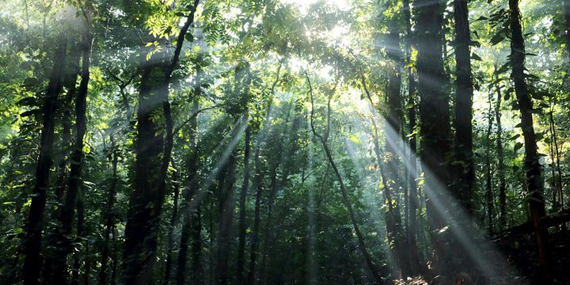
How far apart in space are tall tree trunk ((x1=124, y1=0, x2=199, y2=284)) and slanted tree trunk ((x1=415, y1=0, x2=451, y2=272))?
386cm

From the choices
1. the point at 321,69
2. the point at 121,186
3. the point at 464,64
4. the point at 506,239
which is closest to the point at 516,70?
the point at 464,64

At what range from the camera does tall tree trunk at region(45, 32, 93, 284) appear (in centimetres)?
619

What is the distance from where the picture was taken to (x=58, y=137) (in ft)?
22.0

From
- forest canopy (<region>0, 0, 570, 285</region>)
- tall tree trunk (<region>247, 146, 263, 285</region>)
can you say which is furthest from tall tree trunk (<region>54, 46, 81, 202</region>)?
tall tree trunk (<region>247, 146, 263, 285</region>)

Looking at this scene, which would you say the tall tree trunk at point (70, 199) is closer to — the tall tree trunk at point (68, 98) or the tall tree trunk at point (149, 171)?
the tall tree trunk at point (68, 98)

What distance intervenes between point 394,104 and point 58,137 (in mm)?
7467

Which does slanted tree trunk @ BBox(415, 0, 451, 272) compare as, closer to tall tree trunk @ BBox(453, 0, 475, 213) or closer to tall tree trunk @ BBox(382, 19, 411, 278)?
tall tree trunk @ BBox(453, 0, 475, 213)

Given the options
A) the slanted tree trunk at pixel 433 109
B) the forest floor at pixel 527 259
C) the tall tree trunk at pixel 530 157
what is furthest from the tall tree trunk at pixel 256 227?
the tall tree trunk at pixel 530 157

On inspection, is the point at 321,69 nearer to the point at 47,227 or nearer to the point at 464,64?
the point at 464,64

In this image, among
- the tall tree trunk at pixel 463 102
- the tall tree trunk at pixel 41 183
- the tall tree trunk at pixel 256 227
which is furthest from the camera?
the tall tree trunk at pixel 256 227

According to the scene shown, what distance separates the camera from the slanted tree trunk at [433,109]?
6.16m

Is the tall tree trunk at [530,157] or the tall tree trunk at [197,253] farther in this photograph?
the tall tree trunk at [197,253]

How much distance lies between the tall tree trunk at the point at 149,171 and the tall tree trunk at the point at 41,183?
4.50 ft

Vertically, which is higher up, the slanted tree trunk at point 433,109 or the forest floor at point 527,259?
the slanted tree trunk at point 433,109
